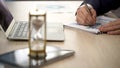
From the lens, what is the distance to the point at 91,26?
4.70ft

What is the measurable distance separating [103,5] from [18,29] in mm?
801

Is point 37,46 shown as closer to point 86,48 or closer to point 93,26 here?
point 86,48

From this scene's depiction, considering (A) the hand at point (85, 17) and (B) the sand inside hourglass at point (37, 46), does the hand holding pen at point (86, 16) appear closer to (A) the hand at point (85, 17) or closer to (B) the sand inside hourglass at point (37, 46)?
(A) the hand at point (85, 17)

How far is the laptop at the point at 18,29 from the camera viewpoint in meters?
1.21

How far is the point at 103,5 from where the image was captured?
189cm

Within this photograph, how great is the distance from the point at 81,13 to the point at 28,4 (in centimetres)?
61

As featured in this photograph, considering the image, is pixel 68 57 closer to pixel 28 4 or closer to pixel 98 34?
pixel 98 34

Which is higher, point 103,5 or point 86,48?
point 103,5

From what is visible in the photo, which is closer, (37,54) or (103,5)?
(37,54)

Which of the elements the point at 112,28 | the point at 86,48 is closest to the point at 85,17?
the point at 112,28

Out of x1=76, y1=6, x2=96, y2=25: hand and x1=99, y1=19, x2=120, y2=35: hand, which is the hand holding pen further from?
x1=99, y1=19, x2=120, y2=35: hand

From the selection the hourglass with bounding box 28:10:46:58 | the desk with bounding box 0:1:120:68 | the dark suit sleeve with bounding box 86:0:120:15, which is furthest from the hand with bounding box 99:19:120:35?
the hourglass with bounding box 28:10:46:58

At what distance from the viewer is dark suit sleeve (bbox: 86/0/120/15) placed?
5.76 ft

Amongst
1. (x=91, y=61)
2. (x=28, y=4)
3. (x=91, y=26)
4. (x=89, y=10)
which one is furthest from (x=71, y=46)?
(x=28, y=4)
